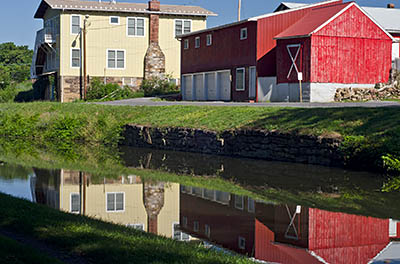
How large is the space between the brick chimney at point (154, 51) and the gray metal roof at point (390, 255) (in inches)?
1771

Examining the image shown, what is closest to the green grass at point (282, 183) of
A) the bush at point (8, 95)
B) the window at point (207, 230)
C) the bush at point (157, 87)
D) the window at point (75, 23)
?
the window at point (207, 230)

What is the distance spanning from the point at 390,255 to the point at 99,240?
13.4 ft

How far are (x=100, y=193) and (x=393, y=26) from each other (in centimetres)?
3231

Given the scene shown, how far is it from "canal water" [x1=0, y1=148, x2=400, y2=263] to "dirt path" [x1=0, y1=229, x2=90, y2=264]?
8.15ft

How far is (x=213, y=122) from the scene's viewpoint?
84.4 feet

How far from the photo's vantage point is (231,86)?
133 ft

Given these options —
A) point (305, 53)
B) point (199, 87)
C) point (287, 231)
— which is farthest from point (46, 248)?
point (199, 87)

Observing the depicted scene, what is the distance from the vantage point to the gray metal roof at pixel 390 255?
27.5 ft

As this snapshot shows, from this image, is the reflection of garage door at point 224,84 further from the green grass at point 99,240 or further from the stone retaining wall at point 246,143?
the green grass at point 99,240

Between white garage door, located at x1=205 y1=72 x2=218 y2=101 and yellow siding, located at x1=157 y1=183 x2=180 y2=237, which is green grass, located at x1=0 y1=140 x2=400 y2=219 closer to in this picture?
yellow siding, located at x1=157 y1=183 x2=180 y2=237

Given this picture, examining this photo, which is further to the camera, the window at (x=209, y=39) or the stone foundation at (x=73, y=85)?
the stone foundation at (x=73, y=85)

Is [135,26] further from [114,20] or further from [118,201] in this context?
[118,201]

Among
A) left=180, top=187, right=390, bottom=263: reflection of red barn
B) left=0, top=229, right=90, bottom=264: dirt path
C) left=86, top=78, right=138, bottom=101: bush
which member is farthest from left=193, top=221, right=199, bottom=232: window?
left=86, top=78, right=138, bottom=101: bush

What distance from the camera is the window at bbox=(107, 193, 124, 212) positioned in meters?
13.0
